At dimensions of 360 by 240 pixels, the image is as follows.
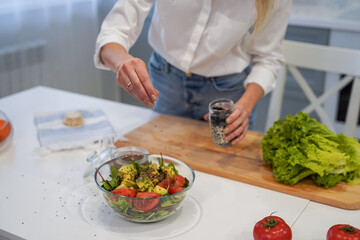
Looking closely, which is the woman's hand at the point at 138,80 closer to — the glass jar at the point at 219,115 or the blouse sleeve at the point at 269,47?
the glass jar at the point at 219,115

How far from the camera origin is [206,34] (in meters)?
1.50

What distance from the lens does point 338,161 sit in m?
1.21

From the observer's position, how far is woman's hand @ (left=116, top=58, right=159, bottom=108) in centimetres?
117

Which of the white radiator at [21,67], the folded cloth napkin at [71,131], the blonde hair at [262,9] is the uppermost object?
the blonde hair at [262,9]

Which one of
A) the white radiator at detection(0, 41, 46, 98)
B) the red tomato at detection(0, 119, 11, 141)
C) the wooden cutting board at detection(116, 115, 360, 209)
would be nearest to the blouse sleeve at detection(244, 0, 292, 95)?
the wooden cutting board at detection(116, 115, 360, 209)

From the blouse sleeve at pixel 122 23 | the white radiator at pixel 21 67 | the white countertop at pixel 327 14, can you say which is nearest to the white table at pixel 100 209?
the blouse sleeve at pixel 122 23

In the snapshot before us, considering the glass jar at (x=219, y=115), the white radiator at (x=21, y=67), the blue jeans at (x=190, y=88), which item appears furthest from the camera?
the white radiator at (x=21, y=67)

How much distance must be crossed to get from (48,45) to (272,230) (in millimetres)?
2320

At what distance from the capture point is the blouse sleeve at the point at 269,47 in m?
1.49

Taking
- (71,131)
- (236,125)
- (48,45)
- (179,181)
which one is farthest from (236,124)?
(48,45)

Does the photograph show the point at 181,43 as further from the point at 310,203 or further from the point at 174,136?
the point at 310,203

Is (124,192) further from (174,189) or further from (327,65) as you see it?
(327,65)

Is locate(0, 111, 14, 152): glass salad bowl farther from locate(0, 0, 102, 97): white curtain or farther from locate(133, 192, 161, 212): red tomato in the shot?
locate(0, 0, 102, 97): white curtain

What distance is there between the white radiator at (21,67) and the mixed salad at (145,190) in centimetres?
174
